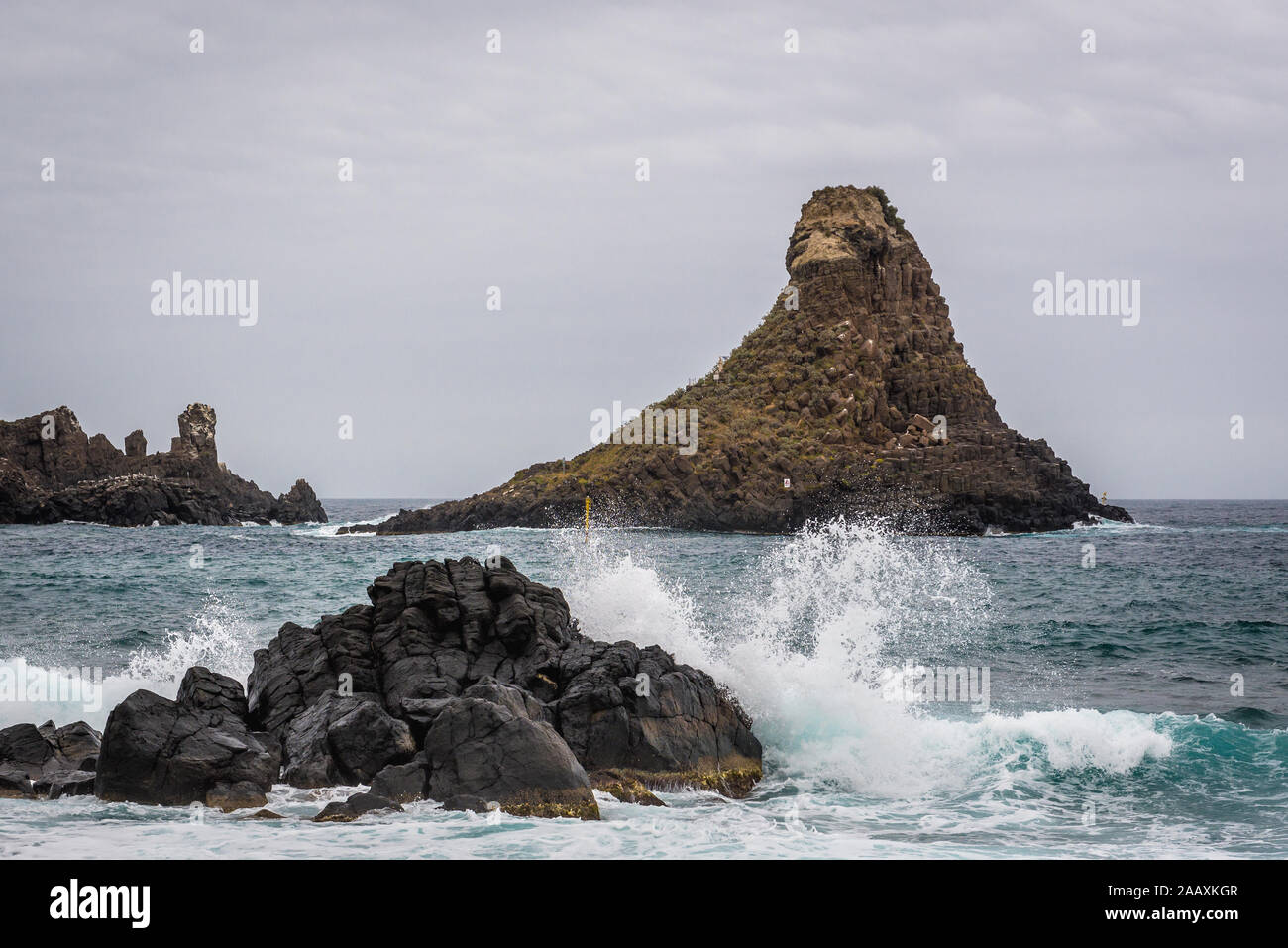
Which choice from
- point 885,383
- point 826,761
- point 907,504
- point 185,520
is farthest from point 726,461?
point 826,761

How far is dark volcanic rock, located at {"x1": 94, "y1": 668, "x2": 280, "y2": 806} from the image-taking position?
12133 millimetres

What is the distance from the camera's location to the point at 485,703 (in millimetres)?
12281

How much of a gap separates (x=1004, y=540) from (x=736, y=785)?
56.3 m

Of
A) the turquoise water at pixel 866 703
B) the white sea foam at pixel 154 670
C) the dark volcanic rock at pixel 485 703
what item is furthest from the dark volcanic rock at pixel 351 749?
the white sea foam at pixel 154 670

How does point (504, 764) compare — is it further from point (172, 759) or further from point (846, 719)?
point (846, 719)

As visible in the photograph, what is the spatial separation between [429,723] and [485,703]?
1231 millimetres

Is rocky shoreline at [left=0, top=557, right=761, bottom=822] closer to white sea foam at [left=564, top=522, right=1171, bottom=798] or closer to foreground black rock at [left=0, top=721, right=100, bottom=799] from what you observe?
foreground black rock at [left=0, top=721, right=100, bottom=799]

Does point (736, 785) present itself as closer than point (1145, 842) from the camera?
No

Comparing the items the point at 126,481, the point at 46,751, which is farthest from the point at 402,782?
the point at 126,481

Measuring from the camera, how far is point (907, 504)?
79.4 m

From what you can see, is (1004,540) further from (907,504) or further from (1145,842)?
(1145,842)

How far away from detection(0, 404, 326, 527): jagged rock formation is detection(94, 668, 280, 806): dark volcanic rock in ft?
286

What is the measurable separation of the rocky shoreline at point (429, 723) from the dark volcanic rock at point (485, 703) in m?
0.02

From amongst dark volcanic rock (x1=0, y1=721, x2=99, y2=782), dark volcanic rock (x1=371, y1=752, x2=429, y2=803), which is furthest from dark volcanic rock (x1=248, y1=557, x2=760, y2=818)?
dark volcanic rock (x1=0, y1=721, x2=99, y2=782)
